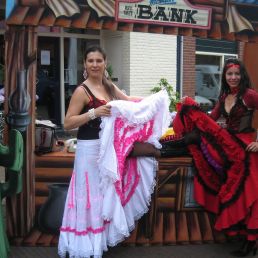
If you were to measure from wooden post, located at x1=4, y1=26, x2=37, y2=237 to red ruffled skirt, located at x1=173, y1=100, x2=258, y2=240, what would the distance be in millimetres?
1376

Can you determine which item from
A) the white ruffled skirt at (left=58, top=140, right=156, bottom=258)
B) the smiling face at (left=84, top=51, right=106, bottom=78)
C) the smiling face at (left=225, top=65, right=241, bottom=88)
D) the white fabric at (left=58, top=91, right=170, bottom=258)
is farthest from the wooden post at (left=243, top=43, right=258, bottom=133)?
the white ruffled skirt at (left=58, top=140, right=156, bottom=258)

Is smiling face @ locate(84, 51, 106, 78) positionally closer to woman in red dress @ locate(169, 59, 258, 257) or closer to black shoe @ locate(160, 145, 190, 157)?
woman in red dress @ locate(169, 59, 258, 257)

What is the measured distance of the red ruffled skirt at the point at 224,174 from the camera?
12.0 ft

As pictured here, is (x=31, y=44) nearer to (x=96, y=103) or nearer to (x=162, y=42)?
(x=96, y=103)

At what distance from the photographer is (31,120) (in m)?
3.94

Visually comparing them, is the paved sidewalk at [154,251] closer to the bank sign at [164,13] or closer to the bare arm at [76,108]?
the bare arm at [76,108]

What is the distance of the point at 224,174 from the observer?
384 centimetres

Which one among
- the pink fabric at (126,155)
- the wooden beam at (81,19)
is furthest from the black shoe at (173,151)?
the wooden beam at (81,19)

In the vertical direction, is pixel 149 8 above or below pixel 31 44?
above

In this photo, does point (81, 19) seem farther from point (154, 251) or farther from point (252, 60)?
point (252, 60)

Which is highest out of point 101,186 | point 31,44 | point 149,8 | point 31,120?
point 149,8

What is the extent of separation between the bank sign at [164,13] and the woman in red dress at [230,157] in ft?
1.78

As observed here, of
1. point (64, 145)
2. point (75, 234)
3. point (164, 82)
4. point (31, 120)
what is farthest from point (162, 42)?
point (75, 234)

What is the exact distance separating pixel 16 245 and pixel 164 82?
576 cm
